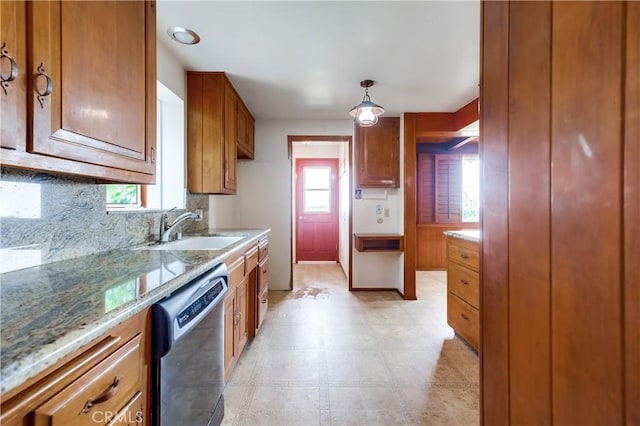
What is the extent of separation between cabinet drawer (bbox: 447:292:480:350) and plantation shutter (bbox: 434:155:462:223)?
277 cm

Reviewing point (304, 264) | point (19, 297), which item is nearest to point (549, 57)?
point (19, 297)

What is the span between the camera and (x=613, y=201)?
0.52m

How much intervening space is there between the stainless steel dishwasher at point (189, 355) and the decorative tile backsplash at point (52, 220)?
629 millimetres

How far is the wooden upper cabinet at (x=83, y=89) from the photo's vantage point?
698 mm

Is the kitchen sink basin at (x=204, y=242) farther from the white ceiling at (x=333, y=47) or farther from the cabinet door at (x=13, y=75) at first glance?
the white ceiling at (x=333, y=47)

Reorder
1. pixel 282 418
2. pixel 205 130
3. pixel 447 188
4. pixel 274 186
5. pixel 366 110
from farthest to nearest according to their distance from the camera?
pixel 447 188
pixel 274 186
pixel 366 110
pixel 205 130
pixel 282 418

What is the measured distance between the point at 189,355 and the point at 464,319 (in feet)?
6.94

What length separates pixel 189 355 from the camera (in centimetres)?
99

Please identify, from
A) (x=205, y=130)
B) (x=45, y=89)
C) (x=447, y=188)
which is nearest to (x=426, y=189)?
(x=447, y=188)

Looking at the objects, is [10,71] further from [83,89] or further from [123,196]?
[123,196]

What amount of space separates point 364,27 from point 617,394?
1999mm

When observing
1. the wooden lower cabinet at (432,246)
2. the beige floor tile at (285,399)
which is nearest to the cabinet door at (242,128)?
the beige floor tile at (285,399)

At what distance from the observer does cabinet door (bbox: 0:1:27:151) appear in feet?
2.13

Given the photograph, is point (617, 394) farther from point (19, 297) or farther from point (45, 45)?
point (45, 45)
